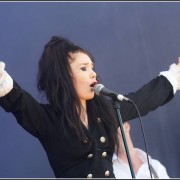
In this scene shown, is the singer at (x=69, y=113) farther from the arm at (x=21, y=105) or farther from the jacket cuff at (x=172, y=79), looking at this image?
the jacket cuff at (x=172, y=79)

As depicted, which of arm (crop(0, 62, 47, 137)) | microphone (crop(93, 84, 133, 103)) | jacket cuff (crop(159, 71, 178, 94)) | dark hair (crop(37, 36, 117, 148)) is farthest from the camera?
jacket cuff (crop(159, 71, 178, 94))

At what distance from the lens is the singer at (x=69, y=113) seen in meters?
1.46

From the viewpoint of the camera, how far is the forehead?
1.63 meters

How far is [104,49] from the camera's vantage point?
2.00 meters

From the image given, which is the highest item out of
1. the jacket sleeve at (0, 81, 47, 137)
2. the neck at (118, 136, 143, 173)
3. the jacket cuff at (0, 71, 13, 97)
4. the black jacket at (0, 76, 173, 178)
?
the jacket cuff at (0, 71, 13, 97)

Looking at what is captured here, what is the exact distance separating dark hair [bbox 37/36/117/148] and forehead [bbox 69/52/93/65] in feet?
0.05

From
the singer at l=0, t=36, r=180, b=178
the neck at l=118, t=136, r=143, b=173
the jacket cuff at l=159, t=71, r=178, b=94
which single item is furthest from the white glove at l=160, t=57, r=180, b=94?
the neck at l=118, t=136, r=143, b=173

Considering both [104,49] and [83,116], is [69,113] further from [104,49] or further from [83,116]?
[104,49]

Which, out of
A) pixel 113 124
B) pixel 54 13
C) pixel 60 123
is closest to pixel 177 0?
pixel 54 13

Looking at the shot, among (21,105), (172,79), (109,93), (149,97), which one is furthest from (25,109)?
(172,79)

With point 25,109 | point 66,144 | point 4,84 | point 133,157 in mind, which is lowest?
point 133,157

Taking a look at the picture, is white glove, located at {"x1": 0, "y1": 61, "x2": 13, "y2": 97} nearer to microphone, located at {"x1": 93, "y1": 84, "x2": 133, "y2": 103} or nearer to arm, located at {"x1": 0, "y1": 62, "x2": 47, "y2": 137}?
arm, located at {"x1": 0, "y1": 62, "x2": 47, "y2": 137}

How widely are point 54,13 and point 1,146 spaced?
629 mm

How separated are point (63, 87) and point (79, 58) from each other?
144 mm
